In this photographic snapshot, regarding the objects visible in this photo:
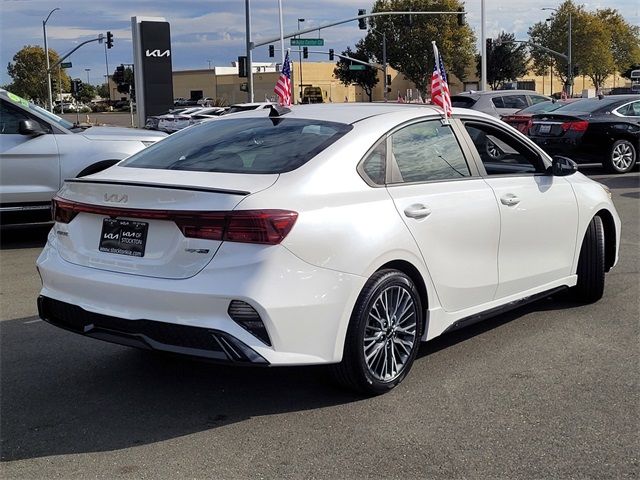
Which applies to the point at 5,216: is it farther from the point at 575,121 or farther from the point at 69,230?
the point at 575,121

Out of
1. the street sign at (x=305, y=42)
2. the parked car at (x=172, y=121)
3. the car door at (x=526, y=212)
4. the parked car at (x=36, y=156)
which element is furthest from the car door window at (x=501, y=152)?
the street sign at (x=305, y=42)

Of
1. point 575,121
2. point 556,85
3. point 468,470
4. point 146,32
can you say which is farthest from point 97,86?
point 468,470

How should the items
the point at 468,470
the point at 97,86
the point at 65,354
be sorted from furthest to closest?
the point at 97,86, the point at 65,354, the point at 468,470

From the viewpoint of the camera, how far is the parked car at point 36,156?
878cm

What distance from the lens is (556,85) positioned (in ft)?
333

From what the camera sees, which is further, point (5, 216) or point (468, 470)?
point (5, 216)

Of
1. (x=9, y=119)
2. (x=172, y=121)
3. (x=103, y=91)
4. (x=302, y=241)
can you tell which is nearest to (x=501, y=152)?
(x=302, y=241)

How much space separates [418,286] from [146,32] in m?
28.7

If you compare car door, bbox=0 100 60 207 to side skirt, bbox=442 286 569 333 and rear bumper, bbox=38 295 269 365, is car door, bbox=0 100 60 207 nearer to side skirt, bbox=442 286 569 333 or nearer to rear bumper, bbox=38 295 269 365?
rear bumper, bbox=38 295 269 365

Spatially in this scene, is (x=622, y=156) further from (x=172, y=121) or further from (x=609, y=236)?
(x=172, y=121)

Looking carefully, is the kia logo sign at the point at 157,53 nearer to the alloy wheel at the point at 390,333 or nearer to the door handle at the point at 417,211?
the door handle at the point at 417,211

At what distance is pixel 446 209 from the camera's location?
444cm

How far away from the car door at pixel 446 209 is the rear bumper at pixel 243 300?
2.25 feet

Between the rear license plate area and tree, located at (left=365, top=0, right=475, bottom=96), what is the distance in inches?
2669
